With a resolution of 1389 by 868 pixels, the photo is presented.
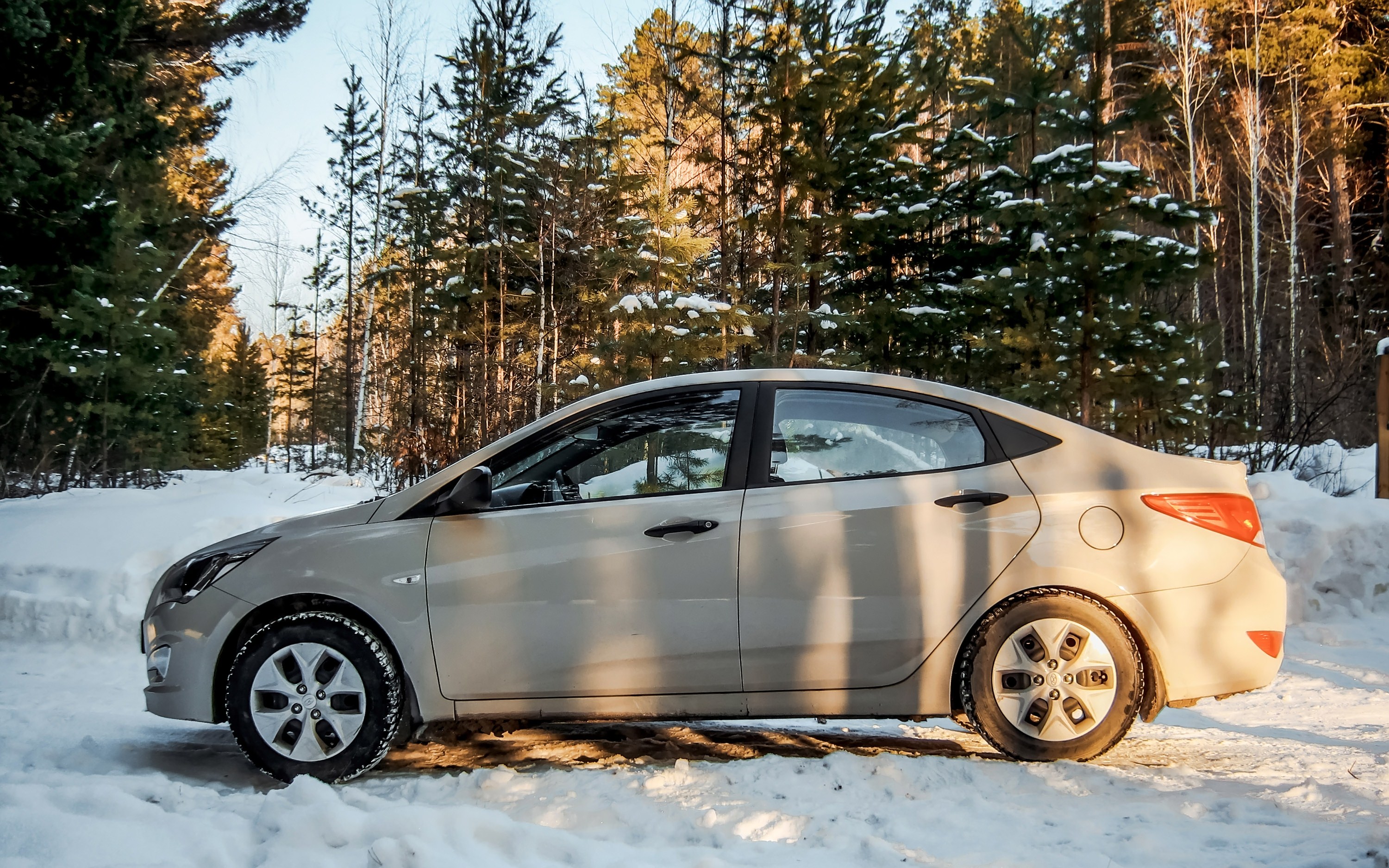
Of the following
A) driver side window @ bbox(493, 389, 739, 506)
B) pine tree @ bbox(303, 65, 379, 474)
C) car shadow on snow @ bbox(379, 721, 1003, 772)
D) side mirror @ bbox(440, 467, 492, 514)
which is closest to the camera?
side mirror @ bbox(440, 467, 492, 514)

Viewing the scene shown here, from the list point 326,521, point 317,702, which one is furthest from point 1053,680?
point 326,521

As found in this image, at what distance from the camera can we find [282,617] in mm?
3951

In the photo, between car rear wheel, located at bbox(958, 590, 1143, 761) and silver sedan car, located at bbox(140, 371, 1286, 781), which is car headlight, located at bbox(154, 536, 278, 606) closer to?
silver sedan car, located at bbox(140, 371, 1286, 781)

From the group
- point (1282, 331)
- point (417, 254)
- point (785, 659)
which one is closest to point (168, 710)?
point (785, 659)

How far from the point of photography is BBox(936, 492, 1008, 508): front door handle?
3.84 metres

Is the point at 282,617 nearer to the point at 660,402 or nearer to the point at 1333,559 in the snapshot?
the point at 660,402

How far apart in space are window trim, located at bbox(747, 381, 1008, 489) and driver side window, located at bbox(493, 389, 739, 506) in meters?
0.13

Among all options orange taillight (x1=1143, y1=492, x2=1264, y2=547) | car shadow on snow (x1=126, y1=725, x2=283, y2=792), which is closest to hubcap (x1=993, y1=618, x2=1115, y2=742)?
orange taillight (x1=1143, y1=492, x2=1264, y2=547)

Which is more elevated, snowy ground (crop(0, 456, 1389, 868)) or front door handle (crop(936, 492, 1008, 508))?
front door handle (crop(936, 492, 1008, 508))

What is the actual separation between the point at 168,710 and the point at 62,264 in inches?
472

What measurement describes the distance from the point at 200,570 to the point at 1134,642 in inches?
159

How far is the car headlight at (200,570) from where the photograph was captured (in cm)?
401

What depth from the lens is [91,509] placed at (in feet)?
27.5

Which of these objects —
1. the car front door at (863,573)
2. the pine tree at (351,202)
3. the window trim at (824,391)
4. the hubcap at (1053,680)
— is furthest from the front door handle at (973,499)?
the pine tree at (351,202)
